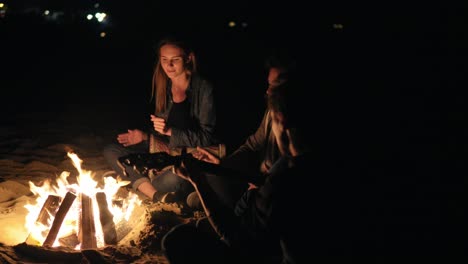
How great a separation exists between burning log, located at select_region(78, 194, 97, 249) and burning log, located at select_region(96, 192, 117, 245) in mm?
114

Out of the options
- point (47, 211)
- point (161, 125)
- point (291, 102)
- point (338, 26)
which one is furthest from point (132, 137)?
point (338, 26)

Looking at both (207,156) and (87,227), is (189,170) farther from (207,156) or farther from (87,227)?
(87,227)

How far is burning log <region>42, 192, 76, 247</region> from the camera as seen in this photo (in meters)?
3.21

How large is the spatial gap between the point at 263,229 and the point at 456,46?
1522 cm

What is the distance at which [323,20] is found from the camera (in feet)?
85.6

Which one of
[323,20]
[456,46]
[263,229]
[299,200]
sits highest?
[323,20]

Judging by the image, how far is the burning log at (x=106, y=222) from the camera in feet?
11.4

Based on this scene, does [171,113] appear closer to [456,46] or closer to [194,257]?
[194,257]

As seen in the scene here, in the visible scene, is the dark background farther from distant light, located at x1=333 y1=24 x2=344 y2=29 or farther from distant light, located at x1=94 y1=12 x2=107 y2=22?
distant light, located at x1=94 y1=12 x2=107 y2=22

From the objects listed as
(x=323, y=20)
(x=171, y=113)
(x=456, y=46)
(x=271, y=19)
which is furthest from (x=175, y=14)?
(x=171, y=113)

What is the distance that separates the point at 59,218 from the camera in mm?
3295

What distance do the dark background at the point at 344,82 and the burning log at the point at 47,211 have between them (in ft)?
7.04

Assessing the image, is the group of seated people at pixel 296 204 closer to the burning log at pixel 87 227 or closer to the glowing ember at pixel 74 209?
the burning log at pixel 87 227

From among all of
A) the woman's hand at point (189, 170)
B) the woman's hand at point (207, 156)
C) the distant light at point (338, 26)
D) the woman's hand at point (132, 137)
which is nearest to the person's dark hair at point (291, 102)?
the woman's hand at point (189, 170)
